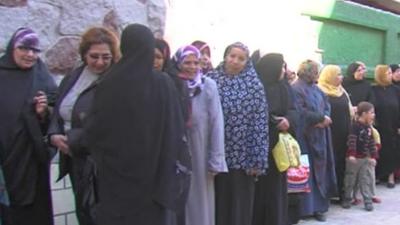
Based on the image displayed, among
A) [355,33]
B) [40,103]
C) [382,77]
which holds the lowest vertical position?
[40,103]

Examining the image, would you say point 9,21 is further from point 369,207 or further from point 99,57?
point 369,207

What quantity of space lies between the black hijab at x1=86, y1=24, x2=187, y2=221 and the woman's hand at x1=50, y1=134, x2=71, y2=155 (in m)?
0.43

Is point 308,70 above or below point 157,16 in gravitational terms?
below

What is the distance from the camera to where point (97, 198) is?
3.45m

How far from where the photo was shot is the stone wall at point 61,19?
4066 mm

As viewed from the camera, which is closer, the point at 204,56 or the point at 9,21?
the point at 9,21

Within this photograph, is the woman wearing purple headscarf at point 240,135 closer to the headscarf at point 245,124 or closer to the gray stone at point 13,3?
the headscarf at point 245,124

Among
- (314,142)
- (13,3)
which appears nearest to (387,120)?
(314,142)

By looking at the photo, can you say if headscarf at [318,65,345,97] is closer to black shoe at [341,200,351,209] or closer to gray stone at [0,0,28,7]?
black shoe at [341,200,351,209]

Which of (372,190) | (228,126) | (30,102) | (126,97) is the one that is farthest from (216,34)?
(126,97)

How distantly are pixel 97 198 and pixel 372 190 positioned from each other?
4.17 metres

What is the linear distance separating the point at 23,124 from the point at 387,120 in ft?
17.6

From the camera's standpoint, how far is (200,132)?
431 centimetres

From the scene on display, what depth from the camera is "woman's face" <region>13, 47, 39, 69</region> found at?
3.79 meters
